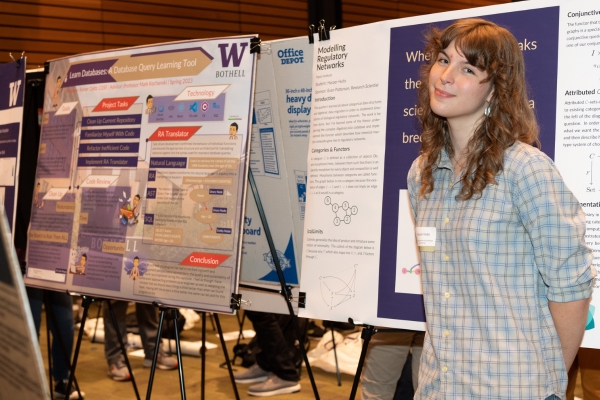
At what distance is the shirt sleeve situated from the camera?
1.48 metres

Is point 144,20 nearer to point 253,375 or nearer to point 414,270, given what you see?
point 253,375

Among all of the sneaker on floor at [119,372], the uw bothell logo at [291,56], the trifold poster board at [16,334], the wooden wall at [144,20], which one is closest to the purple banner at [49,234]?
the uw bothell logo at [291,56]

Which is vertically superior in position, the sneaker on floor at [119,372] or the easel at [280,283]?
the easel at [280,283]

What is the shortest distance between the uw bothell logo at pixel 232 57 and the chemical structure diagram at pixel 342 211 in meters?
0.67

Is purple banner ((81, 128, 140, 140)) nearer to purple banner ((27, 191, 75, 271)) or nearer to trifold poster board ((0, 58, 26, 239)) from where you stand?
purple banner ((27, 191, 75, 271))

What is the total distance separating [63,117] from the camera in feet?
11.1

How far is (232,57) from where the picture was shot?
2.71 metres

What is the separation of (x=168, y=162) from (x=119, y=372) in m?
2.36

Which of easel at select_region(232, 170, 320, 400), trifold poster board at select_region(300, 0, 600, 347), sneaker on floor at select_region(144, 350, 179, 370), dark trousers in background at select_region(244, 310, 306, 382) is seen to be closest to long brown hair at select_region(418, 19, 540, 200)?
trifold poster board at select_region(300, 0, 600, 347)

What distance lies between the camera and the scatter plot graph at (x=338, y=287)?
94.3 inches

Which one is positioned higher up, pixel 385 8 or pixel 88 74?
pixel 385 8

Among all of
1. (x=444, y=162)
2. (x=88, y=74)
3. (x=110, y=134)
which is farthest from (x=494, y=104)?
(x=88, y=74)

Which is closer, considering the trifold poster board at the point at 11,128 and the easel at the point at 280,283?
the easel at the point at 280,283

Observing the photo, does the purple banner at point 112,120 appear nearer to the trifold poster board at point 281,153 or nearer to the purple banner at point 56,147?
the purple banner at point 56,147
